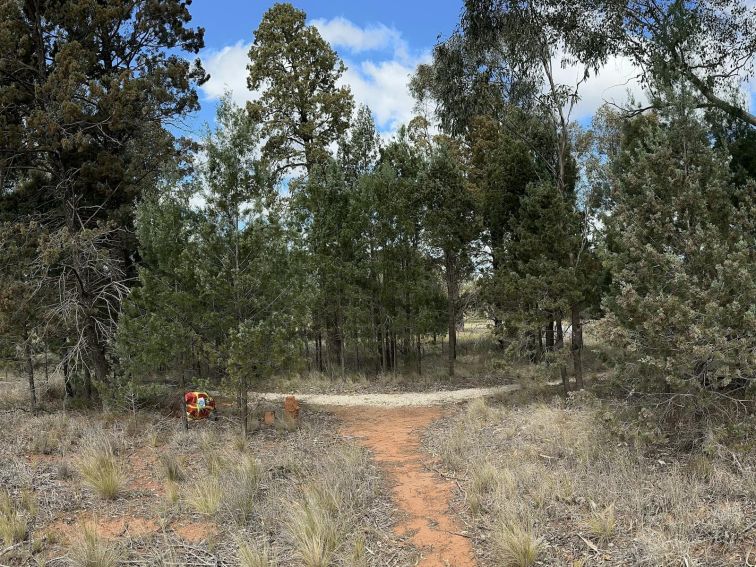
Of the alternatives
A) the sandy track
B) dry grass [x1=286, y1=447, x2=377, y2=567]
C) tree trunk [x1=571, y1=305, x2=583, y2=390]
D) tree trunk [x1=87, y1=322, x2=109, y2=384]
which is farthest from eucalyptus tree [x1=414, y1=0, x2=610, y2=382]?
tree trunk [x1=87, y1=322, x2=109, y2=384]

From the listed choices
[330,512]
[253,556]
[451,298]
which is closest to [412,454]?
[330,512]

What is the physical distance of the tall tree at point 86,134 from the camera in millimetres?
13445

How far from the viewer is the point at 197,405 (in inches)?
522

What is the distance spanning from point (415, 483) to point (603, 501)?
275 cm

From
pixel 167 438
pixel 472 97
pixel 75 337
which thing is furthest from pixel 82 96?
pixel 472 97

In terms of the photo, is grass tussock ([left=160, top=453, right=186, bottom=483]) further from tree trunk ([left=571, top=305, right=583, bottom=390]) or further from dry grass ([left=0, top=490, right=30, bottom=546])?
tree trunk ([left=571, top=305, right=583, bottom=390])

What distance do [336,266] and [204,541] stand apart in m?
13.4

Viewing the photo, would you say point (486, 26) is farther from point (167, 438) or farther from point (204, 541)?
point (204, 541)

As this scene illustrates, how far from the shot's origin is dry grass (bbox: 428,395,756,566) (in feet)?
17.6

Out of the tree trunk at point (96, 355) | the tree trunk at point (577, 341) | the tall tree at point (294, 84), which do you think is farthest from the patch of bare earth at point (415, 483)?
the tall tree at point (294, 84)

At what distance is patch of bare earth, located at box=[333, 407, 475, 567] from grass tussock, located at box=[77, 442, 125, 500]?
4.02 metres

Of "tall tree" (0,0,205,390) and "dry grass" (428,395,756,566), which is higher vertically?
"tall tree" (0,0,205,390)

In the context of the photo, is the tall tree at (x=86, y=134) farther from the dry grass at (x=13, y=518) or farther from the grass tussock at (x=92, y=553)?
the grass tussock at (x=92, y=553)

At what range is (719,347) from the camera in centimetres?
711
